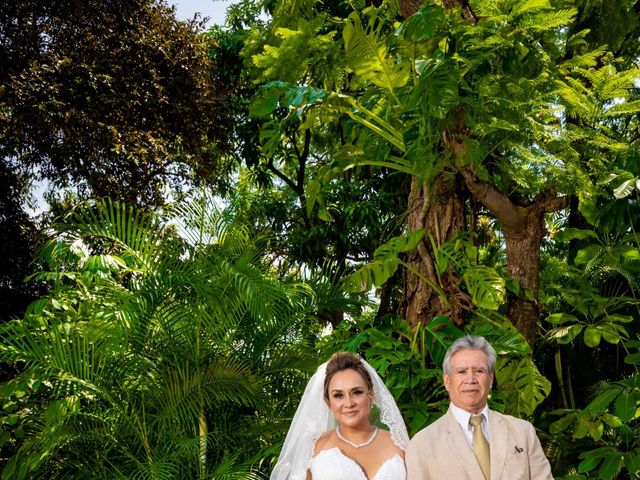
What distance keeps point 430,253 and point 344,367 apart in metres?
2.15

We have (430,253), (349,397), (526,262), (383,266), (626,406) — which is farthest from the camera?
(526,262)

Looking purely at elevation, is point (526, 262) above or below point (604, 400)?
above

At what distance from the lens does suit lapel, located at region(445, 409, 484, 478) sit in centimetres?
295

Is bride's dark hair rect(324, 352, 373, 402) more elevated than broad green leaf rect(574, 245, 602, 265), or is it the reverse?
broad green leaf rect(574, 245, 602, 265)

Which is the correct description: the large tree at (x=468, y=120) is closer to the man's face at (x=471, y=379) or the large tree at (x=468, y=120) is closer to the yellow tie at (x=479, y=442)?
the man's face at (x=471, y=379)

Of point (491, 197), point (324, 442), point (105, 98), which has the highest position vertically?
point (105, 98)

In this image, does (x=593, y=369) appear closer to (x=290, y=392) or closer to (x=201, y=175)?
(x=290, y=392)

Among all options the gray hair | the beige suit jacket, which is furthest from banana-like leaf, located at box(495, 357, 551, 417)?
the gray hair

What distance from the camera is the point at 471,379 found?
2938 millimetres

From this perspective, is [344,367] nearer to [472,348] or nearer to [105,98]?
[472,348]

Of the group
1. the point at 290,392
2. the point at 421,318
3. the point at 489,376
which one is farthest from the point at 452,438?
the point at 290,392

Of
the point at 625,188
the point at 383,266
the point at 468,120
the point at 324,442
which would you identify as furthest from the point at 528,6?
the point at 324,442

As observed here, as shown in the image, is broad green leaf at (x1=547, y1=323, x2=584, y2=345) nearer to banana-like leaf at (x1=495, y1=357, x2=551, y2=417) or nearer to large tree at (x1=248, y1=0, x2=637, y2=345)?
large tree at (x1=248, y1=0, x2=637, y2=345)

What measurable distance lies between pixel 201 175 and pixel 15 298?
2433 mm
